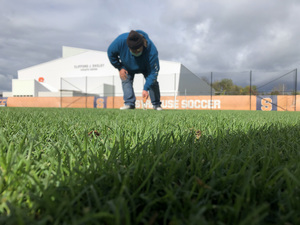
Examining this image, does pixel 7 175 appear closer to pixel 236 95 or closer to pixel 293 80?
pixel 236 95

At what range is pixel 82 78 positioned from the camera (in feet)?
87.1

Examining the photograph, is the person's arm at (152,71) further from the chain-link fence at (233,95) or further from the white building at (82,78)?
the white building at (82,78)

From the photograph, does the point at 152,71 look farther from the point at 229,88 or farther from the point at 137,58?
the point at 229,88

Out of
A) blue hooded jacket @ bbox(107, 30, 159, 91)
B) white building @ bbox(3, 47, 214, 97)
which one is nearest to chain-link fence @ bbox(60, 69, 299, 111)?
white building @ bbox(3, 47, 214, 97)

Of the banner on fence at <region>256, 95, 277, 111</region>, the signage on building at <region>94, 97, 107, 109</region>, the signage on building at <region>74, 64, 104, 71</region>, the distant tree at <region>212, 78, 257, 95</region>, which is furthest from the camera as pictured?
the signage on building at <region>74, 64, 104, 71</region>

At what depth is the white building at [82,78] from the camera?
71.1 ft

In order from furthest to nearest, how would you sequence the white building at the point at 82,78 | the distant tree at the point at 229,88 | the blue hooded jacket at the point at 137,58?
the white building at the point at 82,78
the distant tree at the point at 229,88
the blue hooded jacket at the point at 137,58

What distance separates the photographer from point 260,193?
0.51 m

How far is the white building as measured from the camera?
21.7 meters

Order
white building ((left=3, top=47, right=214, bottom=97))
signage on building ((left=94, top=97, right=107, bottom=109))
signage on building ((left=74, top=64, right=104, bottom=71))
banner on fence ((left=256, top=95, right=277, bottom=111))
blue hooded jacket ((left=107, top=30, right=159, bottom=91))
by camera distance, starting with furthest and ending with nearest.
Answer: signage on building ((left=74, top=64, right=104, bottom=71)) → white building ((left=3, top=47, right=214, bottom=97)) → signage on building ((left=94, top=97, right=107, bottom=109)) → banner on fence ((left=256, top=95, right=277, bottom=111)) → blue hooded jacket ((left=107, top=30, right=159, bottom=91))

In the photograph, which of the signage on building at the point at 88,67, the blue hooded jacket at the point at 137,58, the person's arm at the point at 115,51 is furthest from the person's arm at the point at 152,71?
the signage on building at the point at 88,67

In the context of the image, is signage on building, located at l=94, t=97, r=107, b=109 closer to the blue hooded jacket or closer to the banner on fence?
the banner on fence

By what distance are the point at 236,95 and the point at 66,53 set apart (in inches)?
1213

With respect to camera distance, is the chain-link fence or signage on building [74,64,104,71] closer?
the chain-link fence
